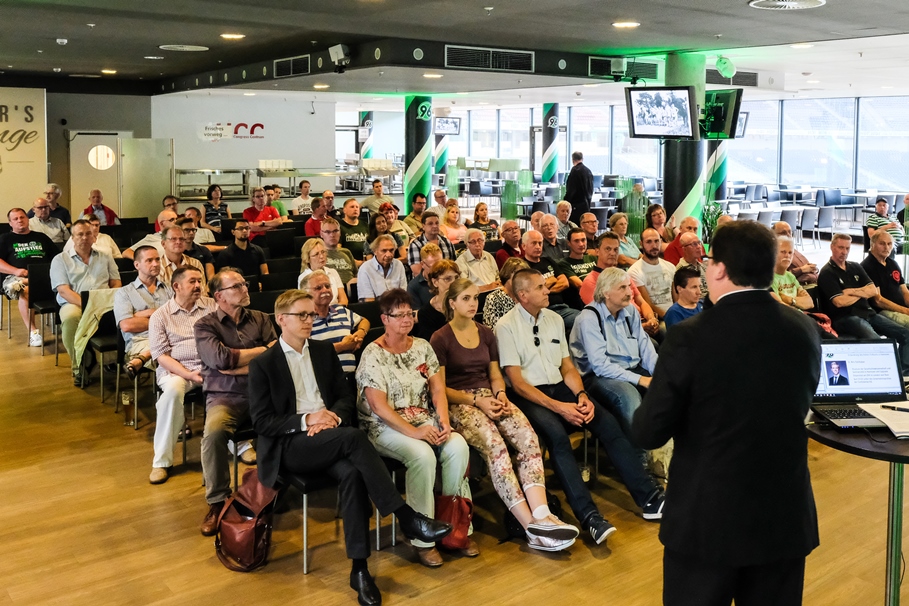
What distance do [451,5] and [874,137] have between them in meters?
15.1

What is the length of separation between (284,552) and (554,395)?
5.42 feet

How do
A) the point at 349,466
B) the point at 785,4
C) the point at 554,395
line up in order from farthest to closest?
1. the point at 785,4
2. the point at 554,395
3. the point at 349,466

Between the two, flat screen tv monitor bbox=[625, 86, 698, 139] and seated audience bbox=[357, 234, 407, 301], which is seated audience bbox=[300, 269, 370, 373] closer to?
seated audience bbox=[357, 234, 407, 301]

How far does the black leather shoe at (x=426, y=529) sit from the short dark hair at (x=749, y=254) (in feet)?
7.37

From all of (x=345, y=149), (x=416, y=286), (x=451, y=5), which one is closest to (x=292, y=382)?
(x=416, y=286)

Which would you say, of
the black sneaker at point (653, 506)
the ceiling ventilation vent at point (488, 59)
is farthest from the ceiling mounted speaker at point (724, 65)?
the black sneaker at point (653, 506)

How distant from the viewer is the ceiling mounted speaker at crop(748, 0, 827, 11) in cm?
665

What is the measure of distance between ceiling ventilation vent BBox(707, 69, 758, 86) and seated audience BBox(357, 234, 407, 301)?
26.3ft

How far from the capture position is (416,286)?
6414 mm

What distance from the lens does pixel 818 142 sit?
65.7 ft

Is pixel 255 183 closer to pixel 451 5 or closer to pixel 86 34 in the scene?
pixel 86 34

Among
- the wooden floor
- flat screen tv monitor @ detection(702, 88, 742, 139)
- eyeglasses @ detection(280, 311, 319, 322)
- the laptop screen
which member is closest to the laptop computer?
the laptop screen

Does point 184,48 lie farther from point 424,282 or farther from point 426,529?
point 426,529

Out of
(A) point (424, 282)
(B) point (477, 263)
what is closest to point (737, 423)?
(A) point (424, 282)
